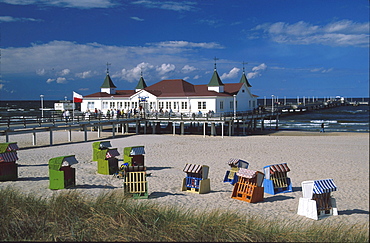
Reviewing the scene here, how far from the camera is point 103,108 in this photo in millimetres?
39219

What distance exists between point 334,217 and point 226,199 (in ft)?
10.5

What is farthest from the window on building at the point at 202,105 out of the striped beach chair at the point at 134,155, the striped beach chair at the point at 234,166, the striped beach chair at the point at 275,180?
the striped beach chair at the point at 275,180

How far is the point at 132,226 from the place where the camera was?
6109 millimetres

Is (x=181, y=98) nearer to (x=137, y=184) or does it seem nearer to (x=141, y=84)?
(x=141, y=84)

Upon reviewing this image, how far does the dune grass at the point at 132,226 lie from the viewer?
5508 mm

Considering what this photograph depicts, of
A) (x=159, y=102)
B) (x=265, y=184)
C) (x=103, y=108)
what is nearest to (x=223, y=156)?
(x=265, y=184)

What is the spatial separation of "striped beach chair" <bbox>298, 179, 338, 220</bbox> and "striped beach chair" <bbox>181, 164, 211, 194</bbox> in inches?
134

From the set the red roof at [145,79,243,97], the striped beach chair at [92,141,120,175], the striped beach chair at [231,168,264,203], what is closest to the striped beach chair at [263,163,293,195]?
the striped beach chair at [231,168,264,203]

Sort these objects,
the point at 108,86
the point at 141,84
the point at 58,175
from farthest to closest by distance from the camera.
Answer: the point at 141,84 → the point at 108,86 → the point at 58,175

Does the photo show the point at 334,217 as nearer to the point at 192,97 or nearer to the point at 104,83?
the point at 192,97

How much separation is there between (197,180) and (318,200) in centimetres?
406

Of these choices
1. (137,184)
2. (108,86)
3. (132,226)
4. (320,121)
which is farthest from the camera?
(320,121)

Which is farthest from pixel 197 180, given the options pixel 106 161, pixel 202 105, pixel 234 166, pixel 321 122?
pixel 321 122

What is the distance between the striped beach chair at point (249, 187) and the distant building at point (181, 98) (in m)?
22.6
